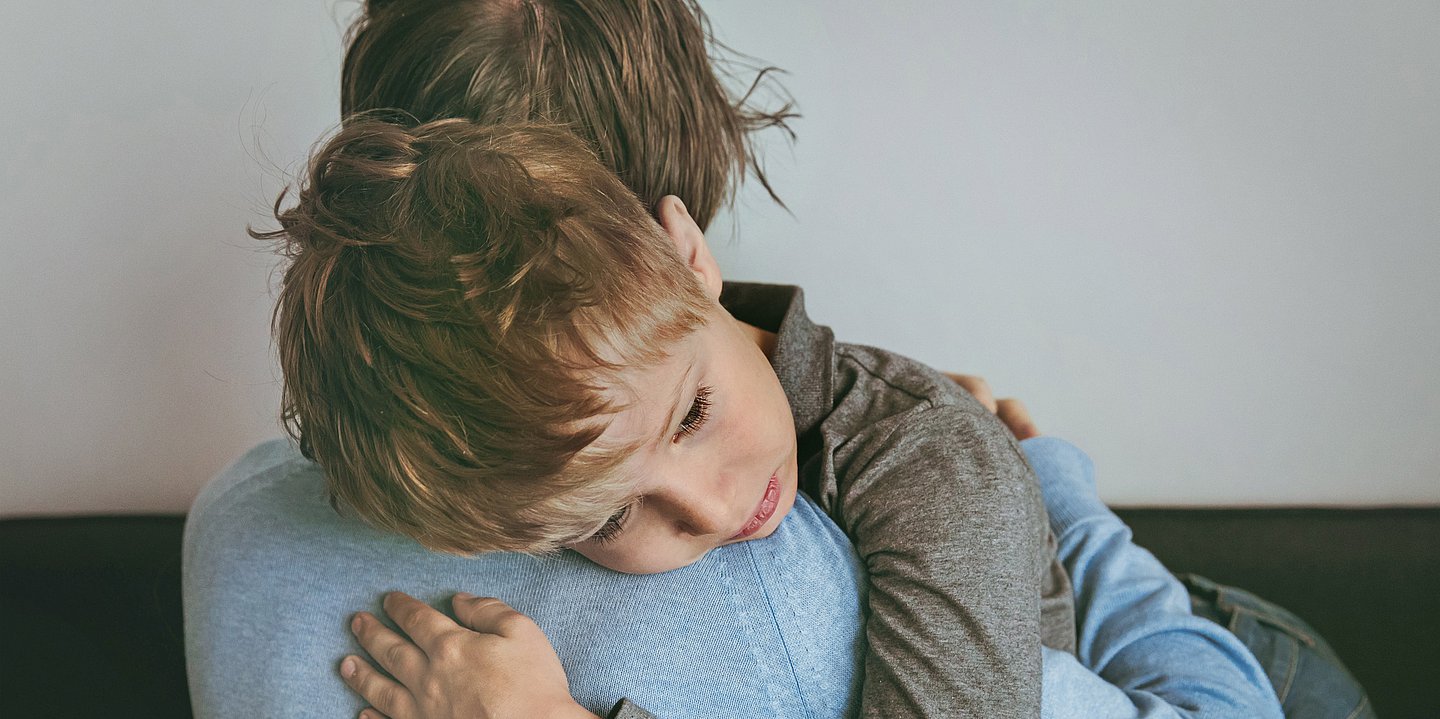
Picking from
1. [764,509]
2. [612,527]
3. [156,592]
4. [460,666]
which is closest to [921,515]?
[764,509]

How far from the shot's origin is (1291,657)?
100 cm

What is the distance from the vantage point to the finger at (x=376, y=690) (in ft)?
2.24

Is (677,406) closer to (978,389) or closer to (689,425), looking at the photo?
(689,425)

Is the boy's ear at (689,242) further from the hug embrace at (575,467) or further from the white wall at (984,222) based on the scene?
the white wall at (984,222)

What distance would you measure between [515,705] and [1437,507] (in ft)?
3.76

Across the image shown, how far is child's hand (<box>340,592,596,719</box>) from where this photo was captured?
0.64 meters

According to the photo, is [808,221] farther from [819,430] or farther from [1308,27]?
[1308,27]

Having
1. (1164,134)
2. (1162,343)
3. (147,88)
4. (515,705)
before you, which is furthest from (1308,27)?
(147,88)

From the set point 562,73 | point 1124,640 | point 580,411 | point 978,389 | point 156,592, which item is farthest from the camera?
point 156,592

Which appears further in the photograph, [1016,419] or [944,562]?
[1016,419]

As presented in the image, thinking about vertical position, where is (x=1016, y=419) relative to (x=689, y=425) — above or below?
below

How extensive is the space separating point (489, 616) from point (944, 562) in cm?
32

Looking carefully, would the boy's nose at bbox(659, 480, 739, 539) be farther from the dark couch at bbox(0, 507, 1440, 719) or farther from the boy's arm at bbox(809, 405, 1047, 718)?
the dark couch at bbox(0, 507, 1440, 719)

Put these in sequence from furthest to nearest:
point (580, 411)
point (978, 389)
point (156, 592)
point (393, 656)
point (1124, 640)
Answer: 1. point (156, 592)
2. point (978, 389)
3. point (1124, 640)
4. point (393, 656)
5. point (580, 411)
